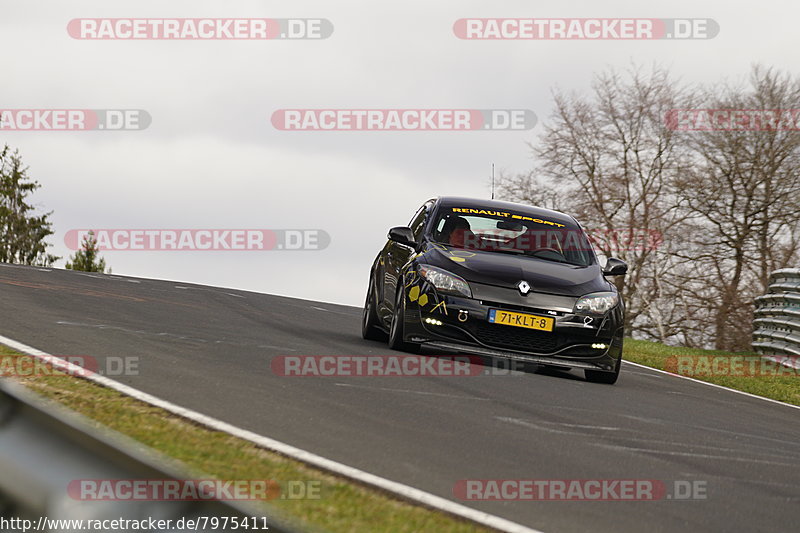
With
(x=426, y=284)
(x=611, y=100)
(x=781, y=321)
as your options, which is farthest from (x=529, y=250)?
(x=611, y=100)

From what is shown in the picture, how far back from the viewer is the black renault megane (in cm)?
997

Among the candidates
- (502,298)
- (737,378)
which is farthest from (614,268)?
(737,378)

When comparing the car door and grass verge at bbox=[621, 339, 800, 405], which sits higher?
the car door

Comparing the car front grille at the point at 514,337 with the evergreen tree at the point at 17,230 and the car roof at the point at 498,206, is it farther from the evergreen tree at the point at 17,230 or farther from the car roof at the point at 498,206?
the evergreen tree at the point at 17,230

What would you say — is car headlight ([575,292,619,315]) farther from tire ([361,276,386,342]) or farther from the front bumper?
tire ([361,276,386,342])

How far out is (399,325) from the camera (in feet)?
34.7

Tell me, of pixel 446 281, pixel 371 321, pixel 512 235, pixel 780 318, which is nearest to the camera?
pixel 446 281

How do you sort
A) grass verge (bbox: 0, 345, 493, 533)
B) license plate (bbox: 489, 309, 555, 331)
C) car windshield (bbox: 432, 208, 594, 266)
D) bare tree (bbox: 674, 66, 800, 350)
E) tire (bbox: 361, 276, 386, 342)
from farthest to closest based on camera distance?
1. bare tree (bbox: 674, 66, 800, 350)
2. tire (bbox: 361, 276, 386, 342)
3. car windshield (bbox: 432, 208, 594, 266)
4. license plate (bbox: 489, 309, 555, 331)
5. grass verge (bbox: 0, 345, 493, 533)

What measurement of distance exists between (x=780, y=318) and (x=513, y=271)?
6.80 meters

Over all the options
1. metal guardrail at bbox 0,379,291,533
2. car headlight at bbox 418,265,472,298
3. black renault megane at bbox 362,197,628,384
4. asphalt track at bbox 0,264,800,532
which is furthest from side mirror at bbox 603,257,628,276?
metal guardrail at bbox 0,379,291,533

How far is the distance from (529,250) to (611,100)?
3496cm

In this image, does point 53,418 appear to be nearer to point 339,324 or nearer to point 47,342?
point 47,342

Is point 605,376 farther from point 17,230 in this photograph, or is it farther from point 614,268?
point 17,230

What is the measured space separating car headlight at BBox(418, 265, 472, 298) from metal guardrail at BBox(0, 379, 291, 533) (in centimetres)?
756
